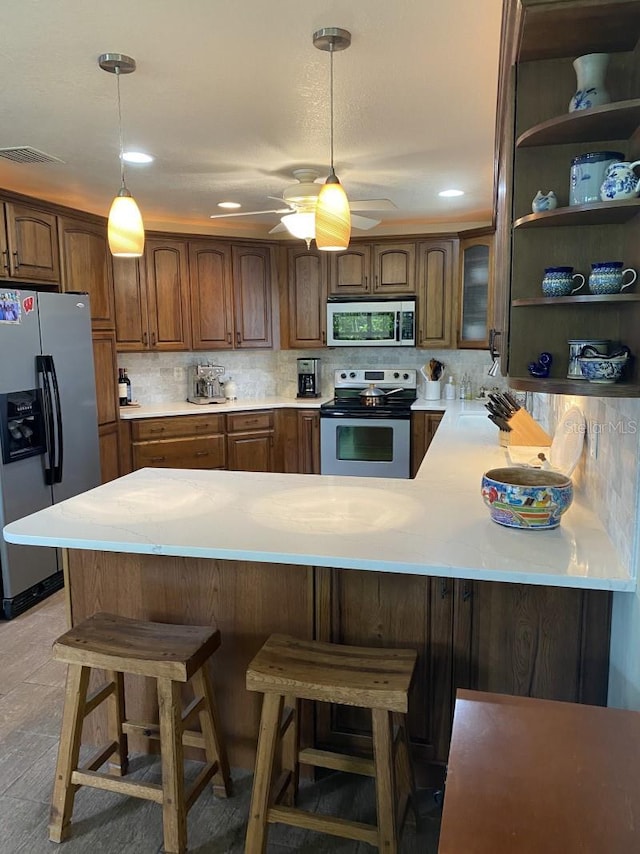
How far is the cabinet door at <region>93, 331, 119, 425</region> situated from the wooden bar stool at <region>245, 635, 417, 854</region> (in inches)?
119

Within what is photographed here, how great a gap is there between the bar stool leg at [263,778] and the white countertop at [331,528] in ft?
1.26

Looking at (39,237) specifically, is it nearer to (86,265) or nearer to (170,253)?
(86,265)

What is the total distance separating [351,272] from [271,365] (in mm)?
1176

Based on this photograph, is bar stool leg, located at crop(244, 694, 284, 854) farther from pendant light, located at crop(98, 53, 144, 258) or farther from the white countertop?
pendant light, located at crop(98, 53, 144, 258)

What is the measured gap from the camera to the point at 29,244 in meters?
3.60

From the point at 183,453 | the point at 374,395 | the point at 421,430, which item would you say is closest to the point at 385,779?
the point at 421,430

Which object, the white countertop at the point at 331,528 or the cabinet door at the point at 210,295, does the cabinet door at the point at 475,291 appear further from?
the white countertop at the point at 331,528

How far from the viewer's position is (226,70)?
2164 millimetres

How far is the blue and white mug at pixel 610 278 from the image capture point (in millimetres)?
1441

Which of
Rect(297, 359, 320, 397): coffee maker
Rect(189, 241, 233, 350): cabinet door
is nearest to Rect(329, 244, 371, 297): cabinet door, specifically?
Rect(297, 359, 320, 397): coffee maker

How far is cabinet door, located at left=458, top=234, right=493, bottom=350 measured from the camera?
189 inches

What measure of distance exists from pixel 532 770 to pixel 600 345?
100 centimetres

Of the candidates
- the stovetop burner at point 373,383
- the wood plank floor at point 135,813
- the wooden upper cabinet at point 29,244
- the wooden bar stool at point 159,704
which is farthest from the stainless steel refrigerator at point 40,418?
the stovetop burner at point 373,383

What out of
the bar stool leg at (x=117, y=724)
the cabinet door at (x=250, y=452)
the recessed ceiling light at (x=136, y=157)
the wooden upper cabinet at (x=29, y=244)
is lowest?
the bar stool leg at (x=117, y=724)
